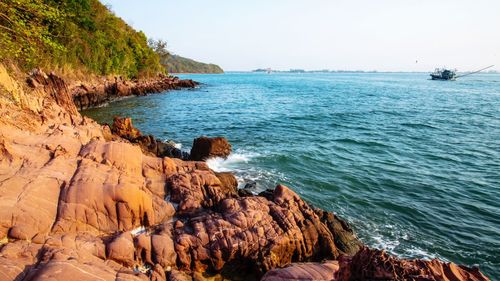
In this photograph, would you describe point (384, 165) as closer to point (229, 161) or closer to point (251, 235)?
point (229, 161)

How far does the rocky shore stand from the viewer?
695 centimetres

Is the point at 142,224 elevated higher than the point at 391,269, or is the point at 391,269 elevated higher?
the point at 391,269

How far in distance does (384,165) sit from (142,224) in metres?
15.9

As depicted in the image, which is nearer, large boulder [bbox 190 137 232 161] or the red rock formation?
the red rock formation

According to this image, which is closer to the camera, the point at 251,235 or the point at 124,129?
the point at 251,235

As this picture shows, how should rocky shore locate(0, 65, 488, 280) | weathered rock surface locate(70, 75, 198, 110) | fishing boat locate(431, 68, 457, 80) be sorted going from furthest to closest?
1. fishing boat locate(431, 68, 457, 80)
2. weathered rock surface locate(70, 75, 198, 110)
3. rocky shore locate(0, 65, 488, 280)

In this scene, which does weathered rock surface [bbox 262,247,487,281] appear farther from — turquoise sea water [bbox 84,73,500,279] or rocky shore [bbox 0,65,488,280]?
turquoise sea water [bbox 84,73,500,279]

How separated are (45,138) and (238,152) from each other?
12.5 metres

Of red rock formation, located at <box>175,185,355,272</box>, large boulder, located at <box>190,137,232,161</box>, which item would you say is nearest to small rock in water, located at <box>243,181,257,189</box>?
red rock formation, located at <box>175,185,355,272</box>

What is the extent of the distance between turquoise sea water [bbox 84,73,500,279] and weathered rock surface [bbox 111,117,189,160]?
2.60 m

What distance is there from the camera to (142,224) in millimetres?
10172

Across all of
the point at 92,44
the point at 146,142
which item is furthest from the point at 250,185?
the point at 92,44

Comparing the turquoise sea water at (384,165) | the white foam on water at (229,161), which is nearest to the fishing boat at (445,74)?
the turquoise sea water at (384,165)

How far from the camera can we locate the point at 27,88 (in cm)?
1609
